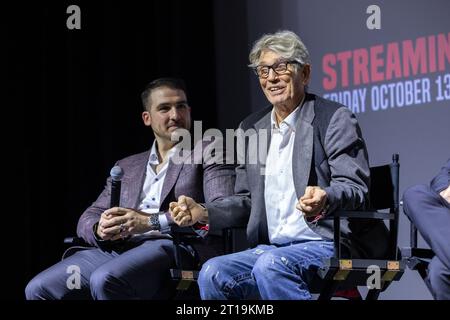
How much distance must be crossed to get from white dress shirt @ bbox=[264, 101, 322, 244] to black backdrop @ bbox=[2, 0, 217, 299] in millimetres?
1743

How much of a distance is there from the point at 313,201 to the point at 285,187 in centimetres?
50

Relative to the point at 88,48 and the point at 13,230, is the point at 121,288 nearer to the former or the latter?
the point at 13,230

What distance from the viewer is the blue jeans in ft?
11.7

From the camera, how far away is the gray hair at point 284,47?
4.00 m

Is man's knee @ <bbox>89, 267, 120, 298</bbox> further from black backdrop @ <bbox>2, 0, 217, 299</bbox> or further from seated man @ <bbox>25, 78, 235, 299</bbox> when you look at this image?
black backdrop @ <bbox>2, 0, 217, 299</bbox>

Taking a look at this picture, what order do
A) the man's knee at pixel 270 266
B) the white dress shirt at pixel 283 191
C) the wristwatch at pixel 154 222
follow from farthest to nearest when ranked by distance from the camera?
1. the wristwatch at pixel 154 222
2. the white dress shirt at pixel 283 191
3. the man's knee at pixel 270 266

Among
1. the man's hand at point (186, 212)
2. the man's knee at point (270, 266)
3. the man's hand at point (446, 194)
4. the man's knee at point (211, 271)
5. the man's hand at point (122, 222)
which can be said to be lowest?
the man's knee at point (211, 271)

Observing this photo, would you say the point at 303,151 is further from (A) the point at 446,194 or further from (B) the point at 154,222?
(B) the point at 154,222

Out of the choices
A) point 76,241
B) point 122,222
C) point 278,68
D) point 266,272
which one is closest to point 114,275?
point 122,222

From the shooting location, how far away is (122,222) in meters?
4.18

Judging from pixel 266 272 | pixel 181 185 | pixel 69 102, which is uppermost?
pixel 69 102

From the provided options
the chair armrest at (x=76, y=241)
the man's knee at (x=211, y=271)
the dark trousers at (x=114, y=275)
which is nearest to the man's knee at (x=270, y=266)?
the man's knee at (x=211, y=271)

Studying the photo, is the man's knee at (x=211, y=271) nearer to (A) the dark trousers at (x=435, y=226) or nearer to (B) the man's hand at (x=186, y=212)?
(B) the man's hand at (x=186, y=212)

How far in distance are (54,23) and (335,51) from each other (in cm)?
166
